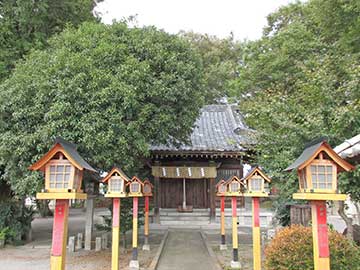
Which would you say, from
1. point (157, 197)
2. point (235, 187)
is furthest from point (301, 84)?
point (157, 197)

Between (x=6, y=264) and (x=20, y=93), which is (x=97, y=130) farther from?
(x=6, y=264)

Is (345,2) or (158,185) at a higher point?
(345,2)

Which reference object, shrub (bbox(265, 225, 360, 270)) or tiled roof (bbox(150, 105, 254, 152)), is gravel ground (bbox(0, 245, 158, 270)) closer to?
shrub (bbox(265, 225, 360, 270))

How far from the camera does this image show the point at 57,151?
5.38m

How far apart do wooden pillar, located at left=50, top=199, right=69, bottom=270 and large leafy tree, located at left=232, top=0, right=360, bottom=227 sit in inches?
209

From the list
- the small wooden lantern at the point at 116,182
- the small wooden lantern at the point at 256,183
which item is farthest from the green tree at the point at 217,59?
the small wooden lantern at the point at 116,182

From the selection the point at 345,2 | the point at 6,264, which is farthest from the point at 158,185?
the point at 345,2

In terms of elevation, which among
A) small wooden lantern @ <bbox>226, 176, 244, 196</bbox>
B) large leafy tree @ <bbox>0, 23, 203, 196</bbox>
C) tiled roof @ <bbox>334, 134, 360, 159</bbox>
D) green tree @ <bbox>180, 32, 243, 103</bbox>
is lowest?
small wooden lantern @ <bbox>226, 176, 244, 196</bbox>

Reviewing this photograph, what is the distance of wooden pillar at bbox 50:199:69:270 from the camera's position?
507 centimetres

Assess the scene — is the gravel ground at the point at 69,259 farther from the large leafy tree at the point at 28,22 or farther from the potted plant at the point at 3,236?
the large leafy tree at the point at 28,22

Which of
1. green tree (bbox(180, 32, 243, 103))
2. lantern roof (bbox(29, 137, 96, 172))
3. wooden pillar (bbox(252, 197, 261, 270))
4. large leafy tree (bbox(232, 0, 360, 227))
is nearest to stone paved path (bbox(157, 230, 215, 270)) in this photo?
wooden pillar (bbox(252, 197, 261, 270))

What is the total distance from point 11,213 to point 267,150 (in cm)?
1079

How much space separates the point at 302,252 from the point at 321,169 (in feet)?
8.35

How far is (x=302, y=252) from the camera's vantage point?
649 centimetres
